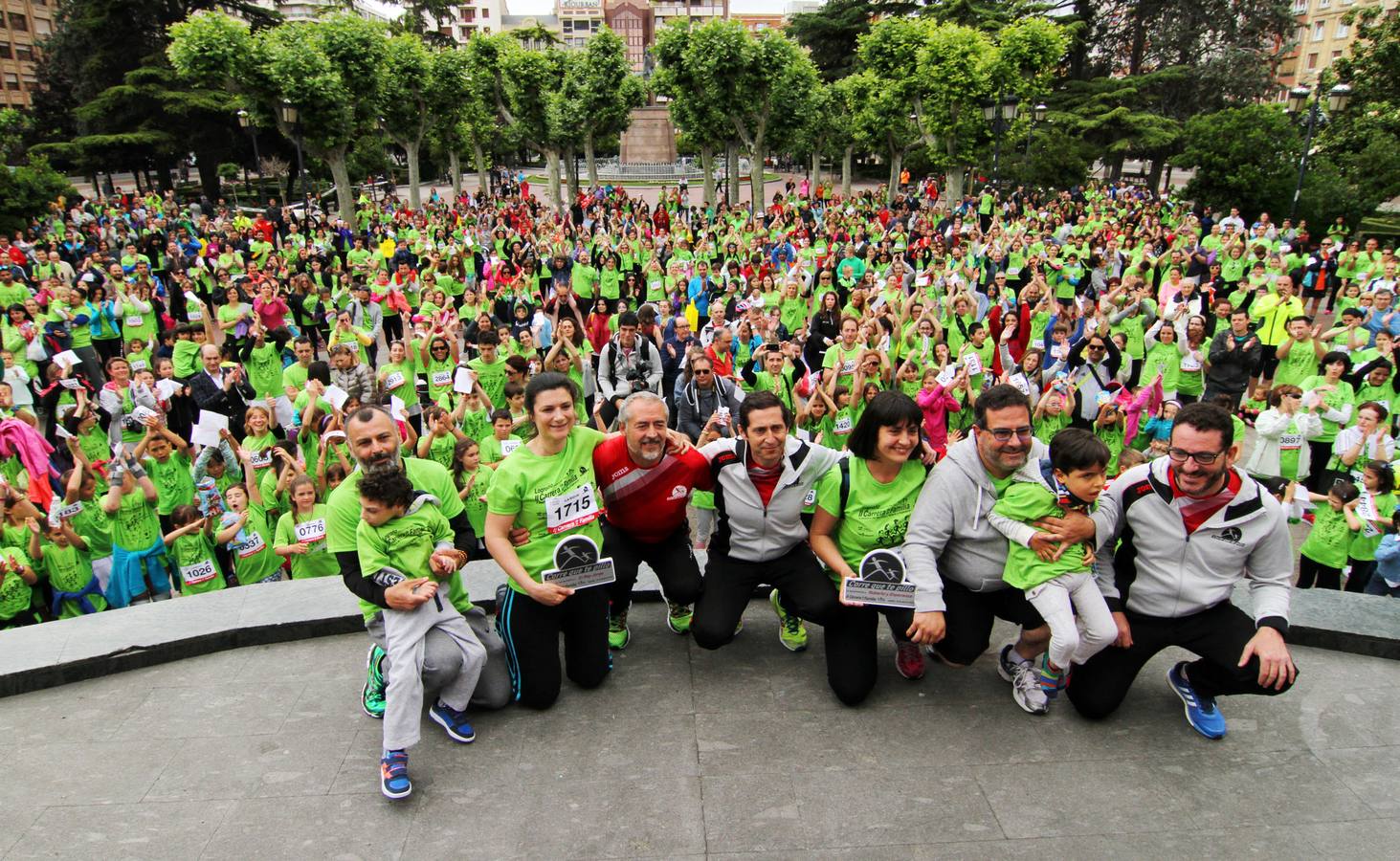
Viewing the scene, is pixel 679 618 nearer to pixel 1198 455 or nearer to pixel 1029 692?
pixel 1029 692

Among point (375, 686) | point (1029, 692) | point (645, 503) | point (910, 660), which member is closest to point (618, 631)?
point (645, 503)

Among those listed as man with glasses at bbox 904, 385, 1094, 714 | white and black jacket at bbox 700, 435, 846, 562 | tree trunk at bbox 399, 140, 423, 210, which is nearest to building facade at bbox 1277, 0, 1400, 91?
tree trunk at bbox 399, 140, 423, 210

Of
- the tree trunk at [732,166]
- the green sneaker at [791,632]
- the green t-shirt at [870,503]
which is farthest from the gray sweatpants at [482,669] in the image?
the tree trunk at [732,166]

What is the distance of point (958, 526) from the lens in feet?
13.0

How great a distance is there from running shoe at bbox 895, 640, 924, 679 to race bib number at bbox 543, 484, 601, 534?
1736 millimetres

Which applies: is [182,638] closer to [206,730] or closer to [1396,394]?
[206,730]

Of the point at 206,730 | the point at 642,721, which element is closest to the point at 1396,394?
the point at 642,721

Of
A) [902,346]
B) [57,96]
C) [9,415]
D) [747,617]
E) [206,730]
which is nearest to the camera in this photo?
[206,730]

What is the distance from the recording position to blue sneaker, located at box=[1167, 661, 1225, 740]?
3.91m

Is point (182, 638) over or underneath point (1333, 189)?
underneath

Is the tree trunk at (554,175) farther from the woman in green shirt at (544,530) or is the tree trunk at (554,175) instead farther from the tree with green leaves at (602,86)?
the woman in green shirt at (544,530)

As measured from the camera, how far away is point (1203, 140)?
81.9ft

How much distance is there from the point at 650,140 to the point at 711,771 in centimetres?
5585

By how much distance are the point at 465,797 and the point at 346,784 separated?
0.54 meters
